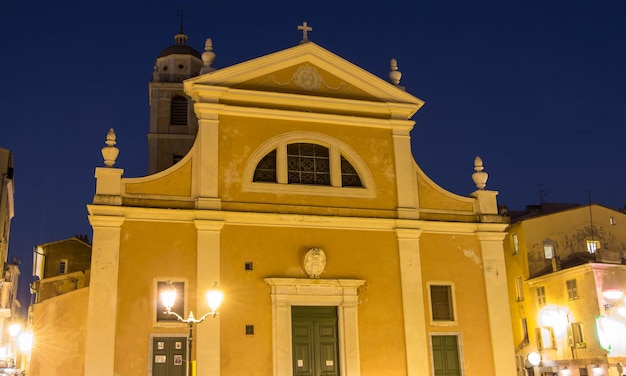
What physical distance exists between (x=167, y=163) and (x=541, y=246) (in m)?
17.1

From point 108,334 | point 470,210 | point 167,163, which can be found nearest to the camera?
point 108,334

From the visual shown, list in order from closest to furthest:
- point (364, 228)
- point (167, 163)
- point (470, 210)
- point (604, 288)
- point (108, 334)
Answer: point (108, 334)
point (364, 228)
point (470, 210)
point (167, 163)
point (604, 288)

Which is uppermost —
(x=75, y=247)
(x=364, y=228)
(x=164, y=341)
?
(x=75, y=247)

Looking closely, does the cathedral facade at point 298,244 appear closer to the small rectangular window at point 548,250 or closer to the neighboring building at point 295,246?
the neighboring building at point 295,246

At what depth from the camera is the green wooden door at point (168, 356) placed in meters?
15.6

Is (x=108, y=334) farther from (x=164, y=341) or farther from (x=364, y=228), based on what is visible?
(x=364, y=228)

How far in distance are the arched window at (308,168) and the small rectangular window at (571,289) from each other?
47.4ft

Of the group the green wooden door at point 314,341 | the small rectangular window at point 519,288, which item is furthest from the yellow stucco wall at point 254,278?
the small rectangular window at point 519,288

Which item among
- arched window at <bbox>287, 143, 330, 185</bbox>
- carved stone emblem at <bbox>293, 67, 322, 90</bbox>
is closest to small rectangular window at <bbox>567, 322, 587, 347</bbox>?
arched window at <bbox>287, 143, 330, 185</bbox>

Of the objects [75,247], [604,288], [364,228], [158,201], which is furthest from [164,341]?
[604,288]

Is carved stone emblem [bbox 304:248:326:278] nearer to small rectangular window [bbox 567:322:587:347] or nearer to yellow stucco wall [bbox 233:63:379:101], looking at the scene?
yellow stucco wall [bbox 233:63:379:101]

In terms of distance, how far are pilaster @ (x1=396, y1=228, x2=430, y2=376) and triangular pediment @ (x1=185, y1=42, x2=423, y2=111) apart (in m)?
3.76

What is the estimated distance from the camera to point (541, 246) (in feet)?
103

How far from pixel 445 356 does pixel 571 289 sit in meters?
13.6
